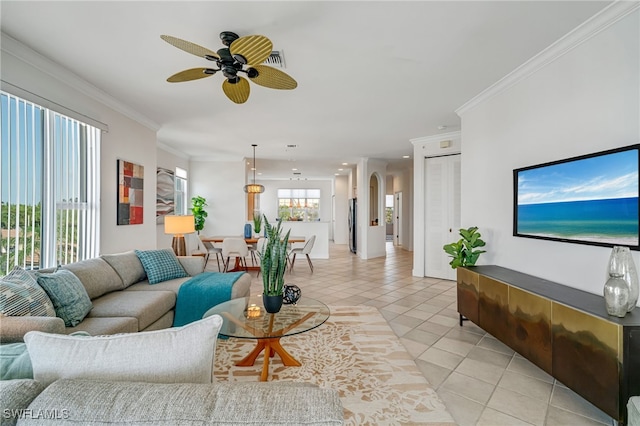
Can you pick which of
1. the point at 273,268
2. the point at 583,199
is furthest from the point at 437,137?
the point at 273,268

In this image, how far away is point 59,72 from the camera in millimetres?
2779

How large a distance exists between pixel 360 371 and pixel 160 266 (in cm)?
241

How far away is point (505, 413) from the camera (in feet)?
5.99

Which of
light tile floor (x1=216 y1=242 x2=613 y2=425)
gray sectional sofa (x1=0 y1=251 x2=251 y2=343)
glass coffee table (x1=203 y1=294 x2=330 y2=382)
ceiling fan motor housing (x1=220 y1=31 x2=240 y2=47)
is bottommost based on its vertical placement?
light tile floor (x1=216 y1=242 x2=613 y2=425)

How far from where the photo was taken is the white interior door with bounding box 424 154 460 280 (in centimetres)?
512

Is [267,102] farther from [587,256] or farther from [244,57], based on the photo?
[587,256]

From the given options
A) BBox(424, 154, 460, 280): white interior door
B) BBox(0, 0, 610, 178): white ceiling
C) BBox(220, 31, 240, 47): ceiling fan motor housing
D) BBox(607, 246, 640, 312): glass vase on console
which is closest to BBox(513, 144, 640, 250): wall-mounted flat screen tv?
BBox(607, 246, 640, 312): glass vase on console

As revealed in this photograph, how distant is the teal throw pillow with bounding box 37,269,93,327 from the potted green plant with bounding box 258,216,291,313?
1338 mm

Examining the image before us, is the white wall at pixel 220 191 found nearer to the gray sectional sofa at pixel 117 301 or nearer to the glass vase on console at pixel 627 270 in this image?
the gray sectional sofa at pixel 117 301

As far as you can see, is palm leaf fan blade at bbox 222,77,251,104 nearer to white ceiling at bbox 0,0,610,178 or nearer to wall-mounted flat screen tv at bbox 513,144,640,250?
white ceiling at bbox 0,0,610,178

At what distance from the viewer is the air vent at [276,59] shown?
2465 millimetres

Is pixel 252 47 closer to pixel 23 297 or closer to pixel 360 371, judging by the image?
pixel 23 297

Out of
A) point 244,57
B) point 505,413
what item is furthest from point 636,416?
point 244,57

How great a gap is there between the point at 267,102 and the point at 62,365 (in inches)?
132
